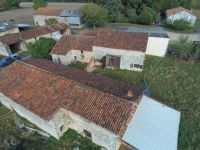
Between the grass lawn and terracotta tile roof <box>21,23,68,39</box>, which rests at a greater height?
terracotta tile roof <box>21,23,68,39</box>

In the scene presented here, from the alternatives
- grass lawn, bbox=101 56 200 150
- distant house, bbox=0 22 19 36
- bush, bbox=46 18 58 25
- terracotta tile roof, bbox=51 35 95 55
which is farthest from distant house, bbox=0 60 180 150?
bush, bbox=46 18 58 25

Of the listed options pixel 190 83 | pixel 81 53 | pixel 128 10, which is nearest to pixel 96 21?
pixel 128 10

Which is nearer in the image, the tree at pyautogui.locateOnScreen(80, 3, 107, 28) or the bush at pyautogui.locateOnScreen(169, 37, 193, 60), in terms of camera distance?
the bush at pyautogui.locateOnScreen(169, 37, 193, 60)

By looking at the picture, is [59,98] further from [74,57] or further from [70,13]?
[70,13]

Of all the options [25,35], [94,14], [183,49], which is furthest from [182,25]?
[25,35]

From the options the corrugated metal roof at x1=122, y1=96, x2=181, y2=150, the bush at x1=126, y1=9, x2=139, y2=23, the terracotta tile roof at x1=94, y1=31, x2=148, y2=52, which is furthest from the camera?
the bush at x1=126, y1=9, x2=139, y2=23

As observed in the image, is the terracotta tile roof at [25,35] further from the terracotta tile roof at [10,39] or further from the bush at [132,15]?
the bush at [132,15]

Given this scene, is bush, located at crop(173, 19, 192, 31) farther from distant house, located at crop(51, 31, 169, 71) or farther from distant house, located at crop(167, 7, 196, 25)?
distant house, located at crop(51, 31, 169, 71)
